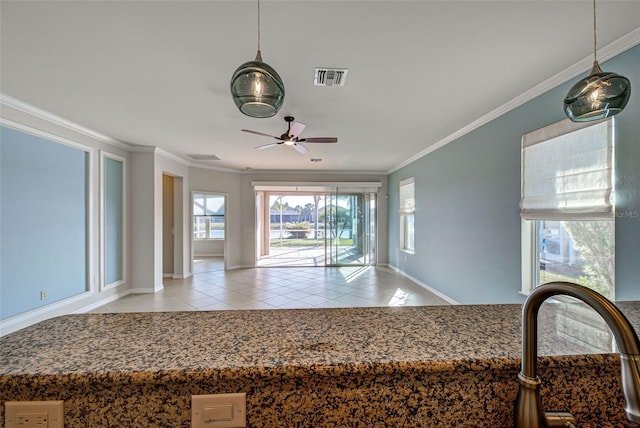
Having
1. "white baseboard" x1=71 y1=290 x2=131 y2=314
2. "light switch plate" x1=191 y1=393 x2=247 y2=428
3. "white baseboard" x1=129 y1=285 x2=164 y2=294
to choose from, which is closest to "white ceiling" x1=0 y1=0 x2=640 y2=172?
"light switch plate" x1=191 y1=393 x2=247 y2=428

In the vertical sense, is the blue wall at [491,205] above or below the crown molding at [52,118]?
below

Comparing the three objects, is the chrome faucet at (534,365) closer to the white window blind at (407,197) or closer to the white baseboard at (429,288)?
the white baseboard at (429,288)

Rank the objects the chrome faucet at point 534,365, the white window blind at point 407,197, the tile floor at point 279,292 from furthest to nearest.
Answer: the white window blind at point 407,197
the tile floor at point 279,292
the chrome faucet at point 534,365

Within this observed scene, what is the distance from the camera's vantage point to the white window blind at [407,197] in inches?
222

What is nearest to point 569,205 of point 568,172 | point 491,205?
point 568,172

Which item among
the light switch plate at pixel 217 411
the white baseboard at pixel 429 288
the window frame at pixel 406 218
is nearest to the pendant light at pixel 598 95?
the light switch plate at pixel 217 411

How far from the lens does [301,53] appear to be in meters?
1.98

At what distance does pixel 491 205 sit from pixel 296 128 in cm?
256

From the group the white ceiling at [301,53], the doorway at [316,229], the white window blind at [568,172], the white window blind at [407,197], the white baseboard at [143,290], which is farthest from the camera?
the doorway at [316,229]

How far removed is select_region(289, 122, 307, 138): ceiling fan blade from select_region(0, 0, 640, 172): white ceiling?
151 millimetres

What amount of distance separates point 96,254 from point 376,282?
16.1 feet

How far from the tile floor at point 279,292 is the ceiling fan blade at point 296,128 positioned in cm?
252

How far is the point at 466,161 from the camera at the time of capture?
3.67m

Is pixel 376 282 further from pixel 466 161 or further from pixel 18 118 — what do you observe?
pixel 18 118
